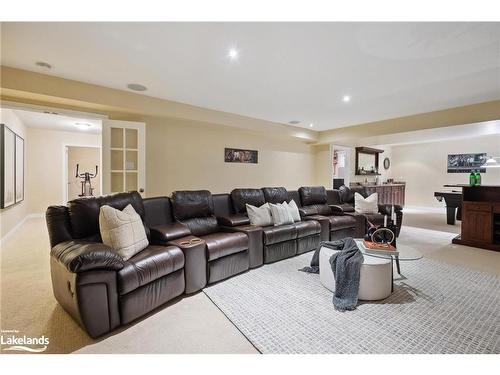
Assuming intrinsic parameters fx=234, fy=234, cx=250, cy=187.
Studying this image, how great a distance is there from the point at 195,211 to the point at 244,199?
2.84 feet

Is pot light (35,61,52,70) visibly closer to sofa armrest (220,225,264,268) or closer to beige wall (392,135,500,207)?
sofa armrest (220,225,264,268)

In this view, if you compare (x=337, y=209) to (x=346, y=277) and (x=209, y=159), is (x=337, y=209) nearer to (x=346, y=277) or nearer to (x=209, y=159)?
(x=346, y=277)

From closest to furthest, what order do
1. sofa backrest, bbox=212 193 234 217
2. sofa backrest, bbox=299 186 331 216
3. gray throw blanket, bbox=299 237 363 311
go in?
gray throw blanket, bbox=299 237 363 311
sofa backrest, bbox=212 193 234 217
sofa backrest, bbox=299 186 331 216

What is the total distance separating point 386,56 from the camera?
2.46m

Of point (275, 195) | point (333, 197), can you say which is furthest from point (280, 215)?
point (333, 197)

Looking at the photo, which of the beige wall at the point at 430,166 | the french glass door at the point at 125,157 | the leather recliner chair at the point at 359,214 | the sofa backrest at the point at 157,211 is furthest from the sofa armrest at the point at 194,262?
the beige wall at the point at 430,166

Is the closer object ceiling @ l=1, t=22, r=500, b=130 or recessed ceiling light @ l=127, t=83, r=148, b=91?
ceiling @ l=1, t=22, r=500, b=130

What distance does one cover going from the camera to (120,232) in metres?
2.14

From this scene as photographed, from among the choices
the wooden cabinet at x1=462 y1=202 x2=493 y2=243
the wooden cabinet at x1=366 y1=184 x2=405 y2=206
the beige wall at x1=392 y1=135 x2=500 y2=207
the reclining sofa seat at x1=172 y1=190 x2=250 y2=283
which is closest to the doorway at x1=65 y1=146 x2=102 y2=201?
the reclining sofa seat at x1=172 y1=190 x2=250 y2=283

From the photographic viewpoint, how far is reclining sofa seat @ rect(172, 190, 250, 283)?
8.66 ft

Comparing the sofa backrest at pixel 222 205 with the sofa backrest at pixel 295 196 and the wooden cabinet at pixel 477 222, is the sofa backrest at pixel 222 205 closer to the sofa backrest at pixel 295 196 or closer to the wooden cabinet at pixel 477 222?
the sofa backrest at pixel 295 196

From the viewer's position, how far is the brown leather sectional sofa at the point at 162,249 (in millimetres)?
1737

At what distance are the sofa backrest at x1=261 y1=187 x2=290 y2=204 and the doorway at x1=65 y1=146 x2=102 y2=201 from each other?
22.3 ft
